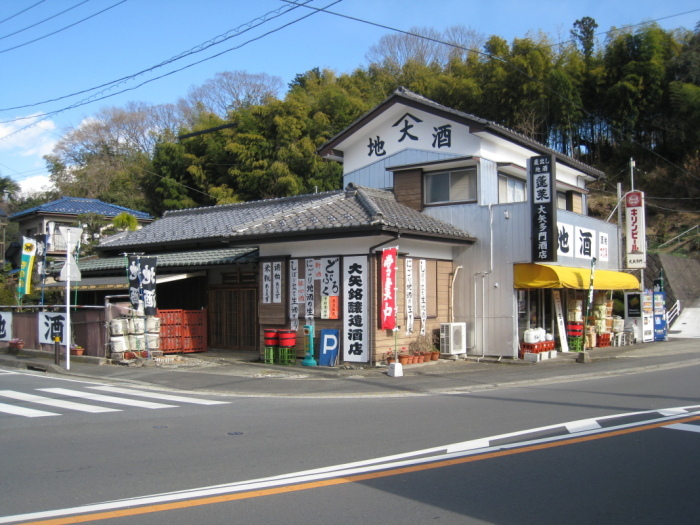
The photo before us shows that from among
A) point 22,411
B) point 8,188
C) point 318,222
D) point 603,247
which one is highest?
point 8,188

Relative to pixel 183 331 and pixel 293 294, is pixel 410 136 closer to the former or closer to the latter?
pixel 293 294

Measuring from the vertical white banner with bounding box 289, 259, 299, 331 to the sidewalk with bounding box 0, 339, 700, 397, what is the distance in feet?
3.99

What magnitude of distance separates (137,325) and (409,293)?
792 cm

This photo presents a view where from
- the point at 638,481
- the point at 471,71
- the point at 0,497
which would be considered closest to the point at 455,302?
the point at 638,481

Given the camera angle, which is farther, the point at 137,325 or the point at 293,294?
the point at 137,325

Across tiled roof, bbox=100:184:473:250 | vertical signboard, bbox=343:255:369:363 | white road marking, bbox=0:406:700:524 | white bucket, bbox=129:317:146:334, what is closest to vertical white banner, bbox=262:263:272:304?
tiled roof, bbox=100:184:473:250

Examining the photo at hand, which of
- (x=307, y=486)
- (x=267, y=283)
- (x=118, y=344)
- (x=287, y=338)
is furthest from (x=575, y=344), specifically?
(x=307, y=486)

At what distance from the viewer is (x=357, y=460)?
7.04m

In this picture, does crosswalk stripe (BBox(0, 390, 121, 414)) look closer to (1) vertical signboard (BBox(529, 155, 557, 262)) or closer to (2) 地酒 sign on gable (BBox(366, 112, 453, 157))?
(1) vertical signboard (BBox(529, 155, 557, 262))

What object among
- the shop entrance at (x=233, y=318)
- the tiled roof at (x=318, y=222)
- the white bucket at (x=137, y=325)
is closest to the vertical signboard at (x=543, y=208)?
the tiled roof at (x=318, y=222)

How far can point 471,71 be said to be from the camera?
125ft

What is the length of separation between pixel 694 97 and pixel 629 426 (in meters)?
31.7

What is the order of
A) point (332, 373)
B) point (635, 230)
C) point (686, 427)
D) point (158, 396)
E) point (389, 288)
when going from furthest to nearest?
point (635, 230)
point (389, 288)
point (332, 373)
point (158, 396)
point (686, 427)

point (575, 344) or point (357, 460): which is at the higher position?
point (575, 344)
